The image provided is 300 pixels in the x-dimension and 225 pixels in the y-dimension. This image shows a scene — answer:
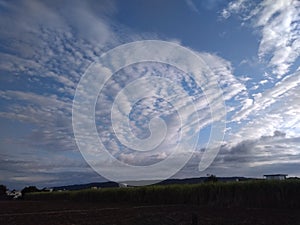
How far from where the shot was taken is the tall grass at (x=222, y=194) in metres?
28.4

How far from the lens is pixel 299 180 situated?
28031mm

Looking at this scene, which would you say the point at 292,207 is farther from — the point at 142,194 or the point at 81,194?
the point at 81,194

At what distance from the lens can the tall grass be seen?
93.2ft

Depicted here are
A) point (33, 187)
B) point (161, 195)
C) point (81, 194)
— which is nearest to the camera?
point (161, 195)

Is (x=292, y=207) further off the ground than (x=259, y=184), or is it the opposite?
(x=259, y=184)

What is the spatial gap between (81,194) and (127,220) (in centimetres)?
3648

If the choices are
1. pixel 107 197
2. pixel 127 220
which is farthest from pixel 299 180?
pixel 107 197

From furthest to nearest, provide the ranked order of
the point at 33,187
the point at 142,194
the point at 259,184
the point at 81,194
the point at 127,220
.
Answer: the point at 33,187 < the point at 81,194 < the point at 142,194 < the point at 259,184 < the point at 127,220

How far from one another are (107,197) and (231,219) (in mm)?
30294

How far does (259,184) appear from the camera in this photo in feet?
98.4

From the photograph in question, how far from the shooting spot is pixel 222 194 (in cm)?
3306

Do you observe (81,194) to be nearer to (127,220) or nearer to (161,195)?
(161,195)

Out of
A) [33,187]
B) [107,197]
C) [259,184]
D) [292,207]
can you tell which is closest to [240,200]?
[259,184]

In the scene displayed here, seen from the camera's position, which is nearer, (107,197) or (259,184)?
(259,184)
